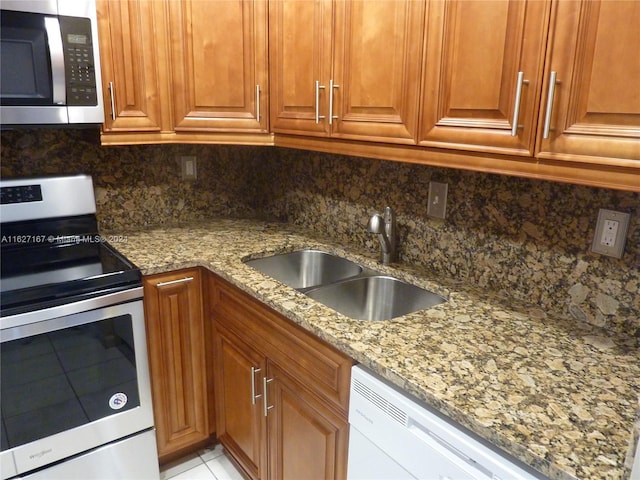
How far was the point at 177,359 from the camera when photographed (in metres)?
1.82

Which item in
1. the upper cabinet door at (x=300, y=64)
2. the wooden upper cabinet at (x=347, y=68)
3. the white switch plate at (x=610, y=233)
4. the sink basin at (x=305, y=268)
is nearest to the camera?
the white switch plate at (x=610, y=233)

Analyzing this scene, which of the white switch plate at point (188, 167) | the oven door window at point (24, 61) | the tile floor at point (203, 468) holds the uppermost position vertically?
the oven door window at point (24, 61)

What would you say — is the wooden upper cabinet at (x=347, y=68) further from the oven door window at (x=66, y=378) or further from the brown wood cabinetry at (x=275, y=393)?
the oven door window at (x=66, y=378)

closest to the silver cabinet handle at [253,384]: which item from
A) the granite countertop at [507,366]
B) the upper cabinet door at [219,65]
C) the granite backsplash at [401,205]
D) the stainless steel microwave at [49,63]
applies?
the granite countertop at [507,366]

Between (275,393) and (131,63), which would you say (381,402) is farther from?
(131,63)

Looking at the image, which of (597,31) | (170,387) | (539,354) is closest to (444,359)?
(539,354)

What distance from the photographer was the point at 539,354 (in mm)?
1122

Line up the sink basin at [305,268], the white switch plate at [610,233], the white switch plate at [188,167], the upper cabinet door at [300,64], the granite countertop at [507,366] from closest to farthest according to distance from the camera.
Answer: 1. the granite countertop at [507,366]
2. the white switch plate at [610,233]
3. the upper cabinet door at [300,64]
4. the sink basin at [305,268]
5. the white switch plate at [188,167]

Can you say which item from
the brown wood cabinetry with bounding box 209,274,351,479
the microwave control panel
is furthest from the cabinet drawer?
the microwave control panel

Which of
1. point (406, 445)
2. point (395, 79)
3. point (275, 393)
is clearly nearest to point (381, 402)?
Answer: point (406, 445)

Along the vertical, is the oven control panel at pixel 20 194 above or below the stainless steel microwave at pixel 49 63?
below

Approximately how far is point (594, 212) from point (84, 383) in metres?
1.65

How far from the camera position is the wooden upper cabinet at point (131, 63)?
1653 millimetres

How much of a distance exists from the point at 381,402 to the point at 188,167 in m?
1.58
